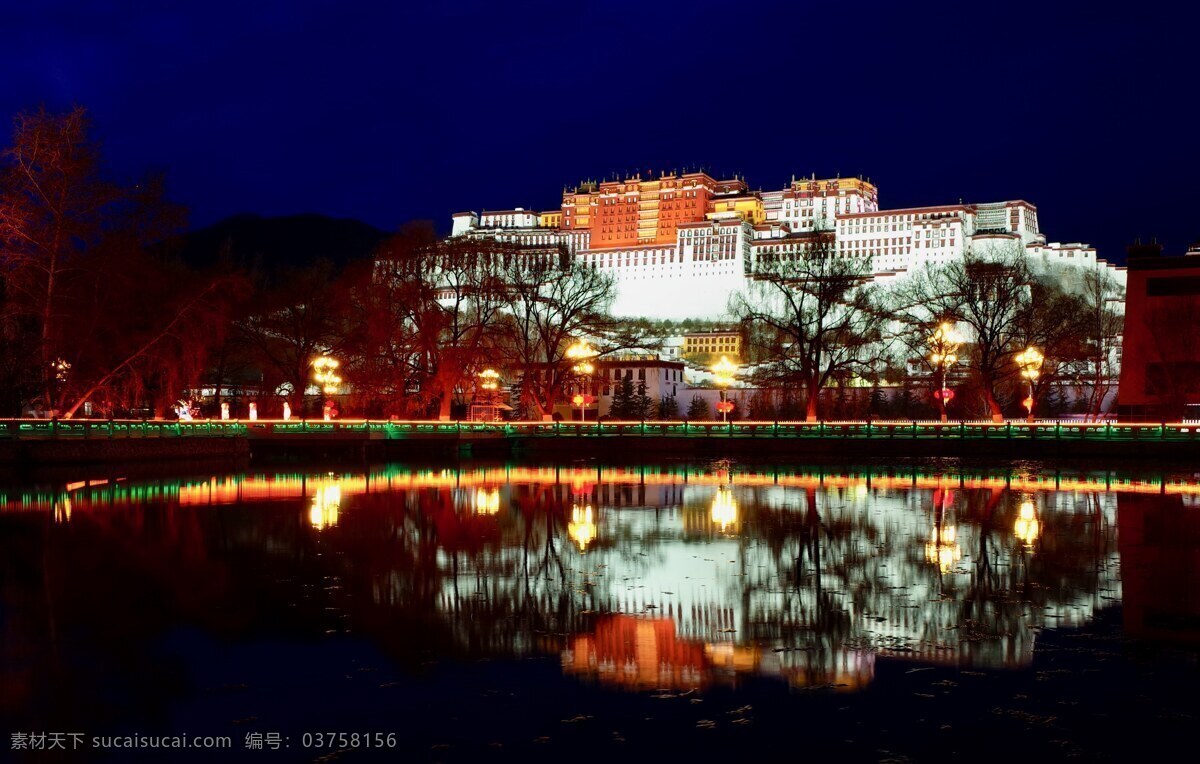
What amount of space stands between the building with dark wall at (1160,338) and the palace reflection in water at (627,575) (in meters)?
24.9

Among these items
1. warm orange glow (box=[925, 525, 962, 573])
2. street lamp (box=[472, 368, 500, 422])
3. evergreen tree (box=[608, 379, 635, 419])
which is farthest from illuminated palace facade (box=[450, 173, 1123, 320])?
warm orange glow (box=[925, 525, 962, 573])

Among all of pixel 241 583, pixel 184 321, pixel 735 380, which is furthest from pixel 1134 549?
pixel 735 380

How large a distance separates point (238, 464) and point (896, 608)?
2920 cm

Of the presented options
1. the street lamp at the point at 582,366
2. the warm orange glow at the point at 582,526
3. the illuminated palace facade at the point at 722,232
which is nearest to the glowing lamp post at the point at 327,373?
the street lamp at the point at 582,366

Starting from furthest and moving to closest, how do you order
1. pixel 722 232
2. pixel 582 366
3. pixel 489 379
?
pixel 722 232 → pixel 582 366 → pixel 489 379

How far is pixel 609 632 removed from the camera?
9.61 metres

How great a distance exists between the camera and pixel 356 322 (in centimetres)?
5091

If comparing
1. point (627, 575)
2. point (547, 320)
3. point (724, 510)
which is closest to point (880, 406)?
point (547, 320)

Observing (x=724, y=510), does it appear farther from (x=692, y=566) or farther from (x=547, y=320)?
(x=547, y=320)

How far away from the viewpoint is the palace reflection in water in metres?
9.16

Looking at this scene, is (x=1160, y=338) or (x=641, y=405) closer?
(x=1160, y=338)

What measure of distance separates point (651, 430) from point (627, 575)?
32.9 metres

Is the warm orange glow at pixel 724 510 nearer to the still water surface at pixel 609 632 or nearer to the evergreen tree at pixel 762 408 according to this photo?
the still water surface at pixel 609 632

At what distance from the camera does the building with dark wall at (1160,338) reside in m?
45.1
